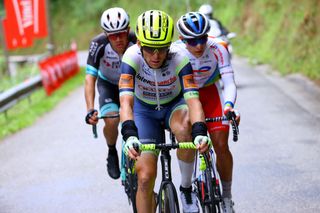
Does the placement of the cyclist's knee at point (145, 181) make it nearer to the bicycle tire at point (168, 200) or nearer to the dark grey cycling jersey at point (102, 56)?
the bicycle tire at point (168, 200)

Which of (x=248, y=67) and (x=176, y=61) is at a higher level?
(x=176, y=61)

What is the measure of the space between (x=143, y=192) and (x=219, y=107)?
1.47m

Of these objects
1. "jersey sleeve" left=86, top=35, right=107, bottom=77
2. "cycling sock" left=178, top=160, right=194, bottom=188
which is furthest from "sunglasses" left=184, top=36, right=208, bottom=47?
"jersey sleeve" left=86, top=35, right=107, bottom=77

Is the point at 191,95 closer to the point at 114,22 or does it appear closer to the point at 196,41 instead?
the point at 196,41

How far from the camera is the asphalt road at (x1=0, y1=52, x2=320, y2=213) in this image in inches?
269

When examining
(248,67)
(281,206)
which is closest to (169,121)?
(281,206)

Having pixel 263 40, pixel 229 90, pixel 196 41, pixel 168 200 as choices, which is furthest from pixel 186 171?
pixel 263 40

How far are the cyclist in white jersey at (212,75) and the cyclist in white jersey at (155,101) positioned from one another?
363mm

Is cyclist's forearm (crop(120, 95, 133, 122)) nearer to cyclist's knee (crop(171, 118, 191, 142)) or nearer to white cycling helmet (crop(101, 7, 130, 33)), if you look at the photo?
cyclist's knee (crop(171, 118, 191, 142))

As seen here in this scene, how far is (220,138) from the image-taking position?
5770 mm

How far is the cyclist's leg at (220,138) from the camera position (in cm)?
577

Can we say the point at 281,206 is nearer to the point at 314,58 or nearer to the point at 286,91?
the point at 286,91

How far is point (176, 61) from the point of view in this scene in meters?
5.14

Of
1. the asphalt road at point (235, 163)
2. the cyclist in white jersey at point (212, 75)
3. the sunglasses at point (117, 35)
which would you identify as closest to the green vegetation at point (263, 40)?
the asphalt road at point (235, 163)
